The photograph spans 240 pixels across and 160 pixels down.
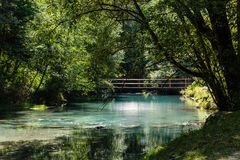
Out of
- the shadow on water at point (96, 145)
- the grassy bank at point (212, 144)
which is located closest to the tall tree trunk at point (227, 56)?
the grassy bank at point (212, 144)

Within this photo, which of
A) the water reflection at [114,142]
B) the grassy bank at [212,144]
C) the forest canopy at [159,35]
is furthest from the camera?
the water reflection at [114,142]

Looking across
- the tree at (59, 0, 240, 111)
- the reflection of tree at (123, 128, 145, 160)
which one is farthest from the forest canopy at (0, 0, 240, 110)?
the reflection of tree at (123, 128, 145, 160)

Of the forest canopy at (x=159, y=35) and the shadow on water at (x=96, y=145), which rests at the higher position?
the forest canopy at (x=159, y=35)

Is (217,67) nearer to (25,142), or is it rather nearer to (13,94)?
(25,142)

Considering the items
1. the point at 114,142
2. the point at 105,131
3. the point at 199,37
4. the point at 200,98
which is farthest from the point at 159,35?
the point at 200,98

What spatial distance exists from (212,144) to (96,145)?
295 inches

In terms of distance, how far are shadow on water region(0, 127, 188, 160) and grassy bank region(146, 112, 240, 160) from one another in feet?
10.6

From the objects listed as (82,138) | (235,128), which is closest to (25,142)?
(82,138)

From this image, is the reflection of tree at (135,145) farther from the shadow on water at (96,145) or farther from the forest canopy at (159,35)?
the forest canopy at (159,35)

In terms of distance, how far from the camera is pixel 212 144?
6980 mm

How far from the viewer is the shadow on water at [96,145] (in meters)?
12.1

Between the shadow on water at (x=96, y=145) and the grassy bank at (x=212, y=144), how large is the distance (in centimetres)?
322

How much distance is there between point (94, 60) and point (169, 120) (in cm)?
1105

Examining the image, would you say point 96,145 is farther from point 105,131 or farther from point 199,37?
point 199,37
